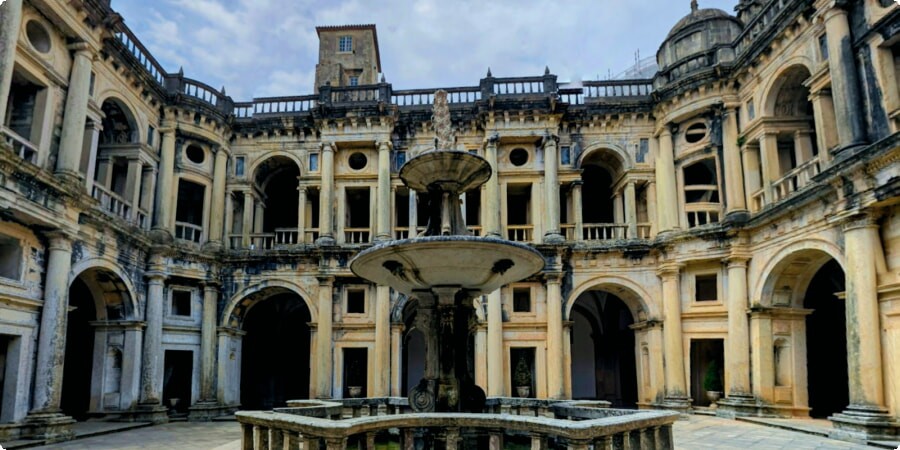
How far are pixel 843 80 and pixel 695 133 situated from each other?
656 centimetres

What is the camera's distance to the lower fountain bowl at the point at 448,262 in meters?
8.73

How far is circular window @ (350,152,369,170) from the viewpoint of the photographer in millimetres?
22734

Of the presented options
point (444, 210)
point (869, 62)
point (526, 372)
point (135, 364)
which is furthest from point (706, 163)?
point (135, 364)

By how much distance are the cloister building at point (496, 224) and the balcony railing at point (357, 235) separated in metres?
0.23

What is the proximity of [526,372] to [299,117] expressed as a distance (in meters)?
12.5

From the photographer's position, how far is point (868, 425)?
12453mm

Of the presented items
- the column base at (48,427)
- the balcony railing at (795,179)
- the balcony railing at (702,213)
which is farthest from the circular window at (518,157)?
the column base at (48,427)

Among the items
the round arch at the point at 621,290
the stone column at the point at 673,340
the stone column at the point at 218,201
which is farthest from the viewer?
the stone column at the point at 218,201

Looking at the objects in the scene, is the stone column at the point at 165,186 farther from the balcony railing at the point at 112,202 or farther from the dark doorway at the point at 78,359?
the dark doorway at the point at 78,359

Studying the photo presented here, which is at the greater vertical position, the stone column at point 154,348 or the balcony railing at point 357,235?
the balcony railing at point 357,235

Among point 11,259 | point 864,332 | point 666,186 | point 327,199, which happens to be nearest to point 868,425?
point 864,332

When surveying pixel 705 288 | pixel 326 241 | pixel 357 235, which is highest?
pixel 357 235

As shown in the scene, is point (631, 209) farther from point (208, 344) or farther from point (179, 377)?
point (179, 377)

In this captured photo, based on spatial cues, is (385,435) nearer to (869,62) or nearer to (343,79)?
(869,62)
